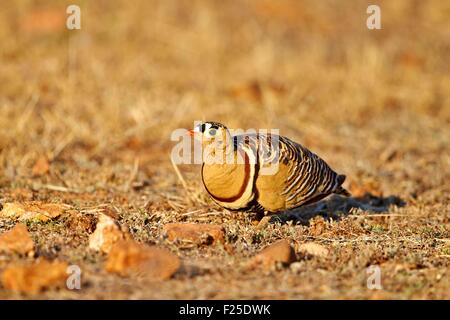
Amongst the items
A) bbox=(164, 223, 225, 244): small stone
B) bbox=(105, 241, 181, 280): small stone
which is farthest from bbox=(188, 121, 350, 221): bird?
bbox=(105, 241, 181, 280): small stone

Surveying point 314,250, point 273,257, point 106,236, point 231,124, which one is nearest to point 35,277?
point 106,236

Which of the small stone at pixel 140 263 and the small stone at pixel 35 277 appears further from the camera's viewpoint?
the small stone at pixel 140 263

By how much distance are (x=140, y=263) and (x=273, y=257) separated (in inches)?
29.8

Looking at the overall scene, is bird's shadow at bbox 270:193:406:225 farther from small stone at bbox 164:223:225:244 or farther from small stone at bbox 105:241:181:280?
small stone at bbox 105:241:181:280

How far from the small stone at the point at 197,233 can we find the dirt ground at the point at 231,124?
70 millimetres

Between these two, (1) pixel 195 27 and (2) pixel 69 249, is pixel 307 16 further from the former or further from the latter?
(2) pixel 69 249

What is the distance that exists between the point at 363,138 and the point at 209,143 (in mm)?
4686

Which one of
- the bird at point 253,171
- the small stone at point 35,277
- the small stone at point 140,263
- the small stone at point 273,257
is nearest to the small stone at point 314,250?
the small stone at point 273,257

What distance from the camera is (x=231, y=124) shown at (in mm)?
→ 8578

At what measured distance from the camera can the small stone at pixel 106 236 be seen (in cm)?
415

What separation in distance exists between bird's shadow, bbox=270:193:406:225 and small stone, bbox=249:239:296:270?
1.10m

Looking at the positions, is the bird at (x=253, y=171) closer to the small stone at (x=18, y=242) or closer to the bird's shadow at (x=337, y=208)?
the bird's shadow at (x=337, y=208)

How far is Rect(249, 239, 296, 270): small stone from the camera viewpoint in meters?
4.06

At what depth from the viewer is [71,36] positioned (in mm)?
11109
